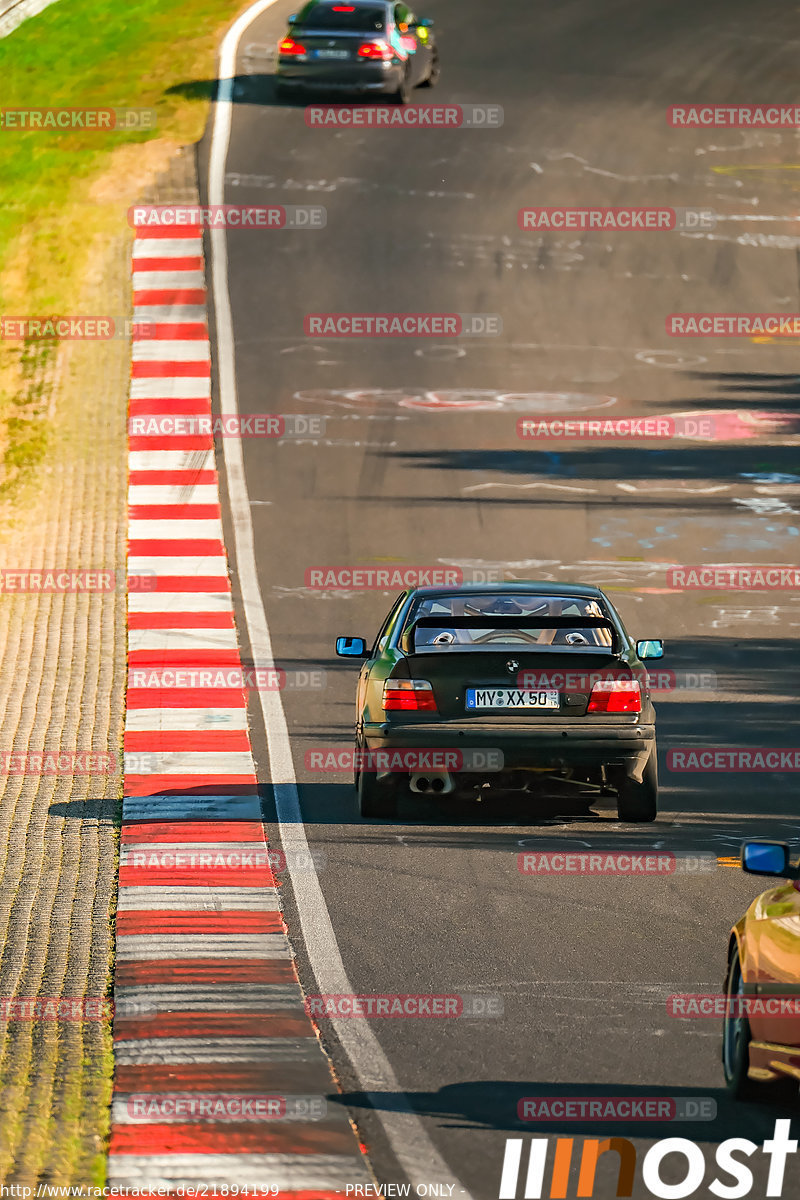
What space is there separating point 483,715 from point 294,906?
1.92m

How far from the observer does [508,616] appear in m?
11.4

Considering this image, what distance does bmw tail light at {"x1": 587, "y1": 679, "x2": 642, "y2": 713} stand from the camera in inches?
433

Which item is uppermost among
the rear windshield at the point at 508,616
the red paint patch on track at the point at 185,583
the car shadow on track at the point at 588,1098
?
the car shadow on track at the point at 588,1098

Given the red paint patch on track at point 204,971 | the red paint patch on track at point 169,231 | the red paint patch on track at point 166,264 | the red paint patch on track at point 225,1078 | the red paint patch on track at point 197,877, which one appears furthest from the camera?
the red paint patch on track at point 169,231

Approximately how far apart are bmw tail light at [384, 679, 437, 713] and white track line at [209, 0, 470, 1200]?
1021 mm

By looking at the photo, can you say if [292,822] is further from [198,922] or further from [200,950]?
[200,950]

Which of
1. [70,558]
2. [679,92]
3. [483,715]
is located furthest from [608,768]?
[679,92]

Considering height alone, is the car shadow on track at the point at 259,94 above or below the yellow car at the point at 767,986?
below

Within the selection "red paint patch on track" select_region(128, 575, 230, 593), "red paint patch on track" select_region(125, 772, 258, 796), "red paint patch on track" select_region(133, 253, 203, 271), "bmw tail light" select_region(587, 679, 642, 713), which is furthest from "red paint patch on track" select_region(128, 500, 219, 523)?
"bmw tail light" select_region(587, 679, 642, 713)

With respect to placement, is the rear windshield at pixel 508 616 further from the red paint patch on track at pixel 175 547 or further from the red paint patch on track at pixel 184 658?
the red paint patch on track at pixel 175 547

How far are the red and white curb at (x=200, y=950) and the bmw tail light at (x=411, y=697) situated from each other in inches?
47.4

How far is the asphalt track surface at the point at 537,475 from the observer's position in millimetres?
7801

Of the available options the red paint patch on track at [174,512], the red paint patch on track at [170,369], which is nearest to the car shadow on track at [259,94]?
the red paint patch on track at [170,369]

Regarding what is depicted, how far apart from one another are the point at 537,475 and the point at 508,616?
37.0ft
